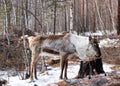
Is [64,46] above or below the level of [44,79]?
above

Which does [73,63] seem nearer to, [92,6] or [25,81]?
[25,81]

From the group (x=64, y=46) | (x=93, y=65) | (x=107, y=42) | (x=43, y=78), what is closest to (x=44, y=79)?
(x=43, y=78)

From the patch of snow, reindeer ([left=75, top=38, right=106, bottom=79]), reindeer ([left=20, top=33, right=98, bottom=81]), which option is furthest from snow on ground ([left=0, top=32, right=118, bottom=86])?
the patch of snow

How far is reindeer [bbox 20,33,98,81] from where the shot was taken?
8836 mm

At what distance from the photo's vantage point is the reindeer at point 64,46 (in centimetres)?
884

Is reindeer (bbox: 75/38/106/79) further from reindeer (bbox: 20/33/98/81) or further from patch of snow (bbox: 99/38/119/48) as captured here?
patch of snow (bbox: 99/38/119/48)

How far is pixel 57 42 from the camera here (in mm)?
9289

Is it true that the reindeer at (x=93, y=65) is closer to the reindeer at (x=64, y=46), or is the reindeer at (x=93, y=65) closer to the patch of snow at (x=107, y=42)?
the reindeer at (x=64, y=46)

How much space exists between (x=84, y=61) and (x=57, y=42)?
3.29 feet

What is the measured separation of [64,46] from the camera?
914cm

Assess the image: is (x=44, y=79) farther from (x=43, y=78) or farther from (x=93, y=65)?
(x=93, y=65)

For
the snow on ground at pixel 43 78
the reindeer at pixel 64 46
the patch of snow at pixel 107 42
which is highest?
the reindeer at pixel 64 46

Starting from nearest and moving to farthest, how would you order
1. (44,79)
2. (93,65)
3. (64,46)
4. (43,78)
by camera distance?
(93,65) < (64,46) < (44,79) < (43,78)

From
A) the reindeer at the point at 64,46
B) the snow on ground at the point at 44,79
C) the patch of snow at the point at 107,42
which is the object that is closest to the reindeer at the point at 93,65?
the reindeer at the point at 64,46
